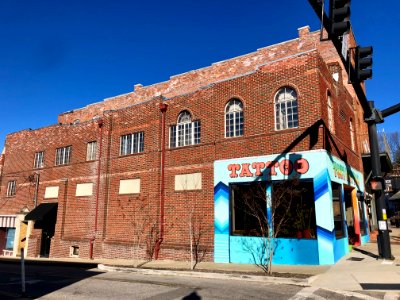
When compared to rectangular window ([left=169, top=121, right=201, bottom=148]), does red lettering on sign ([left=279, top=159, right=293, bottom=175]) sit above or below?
below

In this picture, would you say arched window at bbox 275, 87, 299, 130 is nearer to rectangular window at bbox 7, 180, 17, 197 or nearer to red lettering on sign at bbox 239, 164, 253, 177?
red lettering on sign at bbox 239, 164, 253, 177

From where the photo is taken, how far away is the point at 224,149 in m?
15.7

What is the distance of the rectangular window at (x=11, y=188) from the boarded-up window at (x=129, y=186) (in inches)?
487

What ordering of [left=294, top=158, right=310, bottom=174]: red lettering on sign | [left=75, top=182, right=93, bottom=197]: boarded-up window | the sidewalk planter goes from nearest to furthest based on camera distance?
the sidewalk planter → [left=294, top=158, right=310, bottom=174]: red lettering on sign → [left=75, top=182, right=93, bottom=197]: boarded-up window

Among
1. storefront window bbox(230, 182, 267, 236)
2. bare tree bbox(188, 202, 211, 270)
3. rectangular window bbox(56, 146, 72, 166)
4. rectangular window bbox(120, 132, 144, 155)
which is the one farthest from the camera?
rectangular window bbox(56, 146, 72, 166)

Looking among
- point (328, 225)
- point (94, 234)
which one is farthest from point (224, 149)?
point (94, 234)

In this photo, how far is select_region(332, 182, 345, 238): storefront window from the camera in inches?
594

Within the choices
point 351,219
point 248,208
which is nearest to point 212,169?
point 248,208

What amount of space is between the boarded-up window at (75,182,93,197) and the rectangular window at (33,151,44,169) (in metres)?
5.48

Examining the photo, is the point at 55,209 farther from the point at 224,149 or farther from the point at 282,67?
the point at 282,67

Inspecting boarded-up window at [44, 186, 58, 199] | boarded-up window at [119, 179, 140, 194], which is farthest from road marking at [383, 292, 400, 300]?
boarded-up window at [44, 186, 58, 199]

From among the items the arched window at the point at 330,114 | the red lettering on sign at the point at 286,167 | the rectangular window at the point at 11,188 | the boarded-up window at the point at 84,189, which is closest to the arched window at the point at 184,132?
the red lettering on sign at the point at 286,167

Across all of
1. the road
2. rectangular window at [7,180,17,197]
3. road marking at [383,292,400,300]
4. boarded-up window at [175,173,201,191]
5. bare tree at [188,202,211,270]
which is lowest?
the road

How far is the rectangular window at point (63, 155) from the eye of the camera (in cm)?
2323
